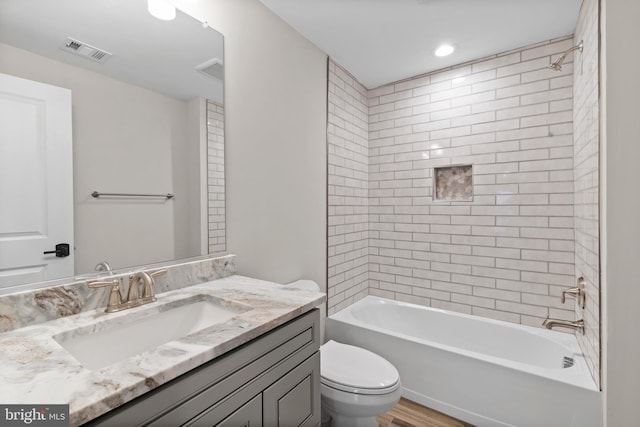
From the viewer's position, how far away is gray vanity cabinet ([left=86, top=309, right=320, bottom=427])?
66 centimetres

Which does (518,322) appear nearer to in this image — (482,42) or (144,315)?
(482,42)

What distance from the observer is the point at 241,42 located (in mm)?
1709

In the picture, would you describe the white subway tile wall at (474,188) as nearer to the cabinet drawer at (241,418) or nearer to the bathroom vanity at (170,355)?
the bathroom vanity at (170,355)

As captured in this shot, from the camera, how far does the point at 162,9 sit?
133 centimetres

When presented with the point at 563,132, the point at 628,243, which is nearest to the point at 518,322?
the point at 628,243

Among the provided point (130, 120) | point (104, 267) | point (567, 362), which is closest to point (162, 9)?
point (130, 120)

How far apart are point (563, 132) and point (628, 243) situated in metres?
1.16

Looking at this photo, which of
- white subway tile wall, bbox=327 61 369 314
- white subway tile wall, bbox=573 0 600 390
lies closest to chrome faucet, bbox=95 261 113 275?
white subway tile wall, bbox=327 61 369 314

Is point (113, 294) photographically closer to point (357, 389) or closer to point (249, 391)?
point (249, 391)

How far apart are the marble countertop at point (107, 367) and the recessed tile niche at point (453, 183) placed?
1.98 m

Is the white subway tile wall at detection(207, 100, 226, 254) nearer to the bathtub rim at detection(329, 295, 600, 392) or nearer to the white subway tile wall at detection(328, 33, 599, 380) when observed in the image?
the white subway tile wall at detection(328, 33, 599, 380)

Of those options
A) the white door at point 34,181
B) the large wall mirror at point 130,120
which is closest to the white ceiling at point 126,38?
the large wall mirror at point 130,120

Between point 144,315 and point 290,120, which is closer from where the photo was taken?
point 144,315

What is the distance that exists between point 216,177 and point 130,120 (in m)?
0.46
